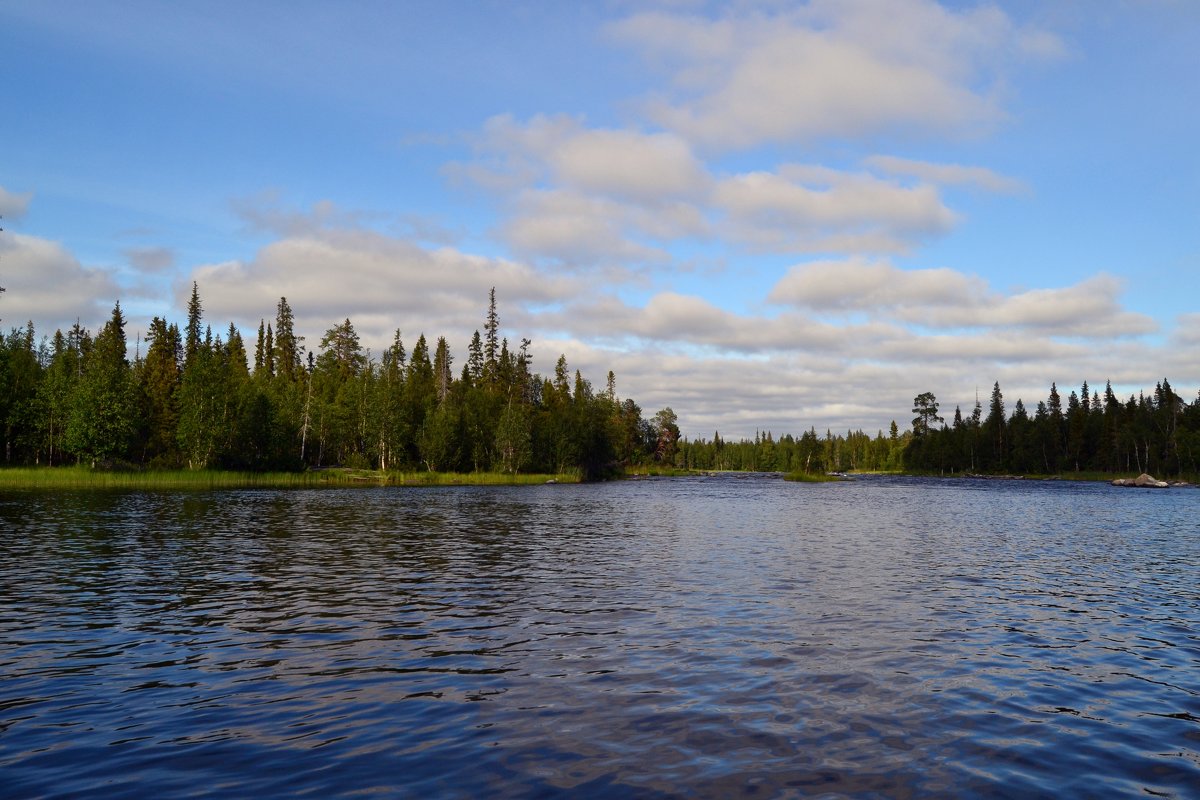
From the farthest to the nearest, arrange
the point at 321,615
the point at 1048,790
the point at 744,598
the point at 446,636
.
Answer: the point at 744,598
the point at 321,615
the point at 446,636
the point at 1048,790

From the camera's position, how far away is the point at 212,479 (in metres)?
89.1

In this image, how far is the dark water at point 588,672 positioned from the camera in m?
10.5

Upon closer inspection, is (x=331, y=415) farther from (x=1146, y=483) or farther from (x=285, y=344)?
(x=1146, y=483)

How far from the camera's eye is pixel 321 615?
20.7 meters

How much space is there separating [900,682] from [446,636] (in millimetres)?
10513

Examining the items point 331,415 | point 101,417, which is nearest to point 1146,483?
point 331,415

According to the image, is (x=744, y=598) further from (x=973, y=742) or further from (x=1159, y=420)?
(x=1159, y=420)

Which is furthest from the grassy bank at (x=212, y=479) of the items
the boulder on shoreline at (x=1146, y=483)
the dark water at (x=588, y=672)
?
the boulder on shoreline at (x=1146, y=483)

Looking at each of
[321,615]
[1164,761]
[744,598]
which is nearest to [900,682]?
[1164,761]

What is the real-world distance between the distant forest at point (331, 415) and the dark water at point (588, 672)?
68556 mm

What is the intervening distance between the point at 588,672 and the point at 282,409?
10730cm

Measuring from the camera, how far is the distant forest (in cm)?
9681

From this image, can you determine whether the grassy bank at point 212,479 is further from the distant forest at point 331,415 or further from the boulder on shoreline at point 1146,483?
the boulder on shoreline at point 1146,483

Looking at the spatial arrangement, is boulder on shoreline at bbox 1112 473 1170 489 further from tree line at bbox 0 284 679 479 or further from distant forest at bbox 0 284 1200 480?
tree line at bbox 0 284 679 479
